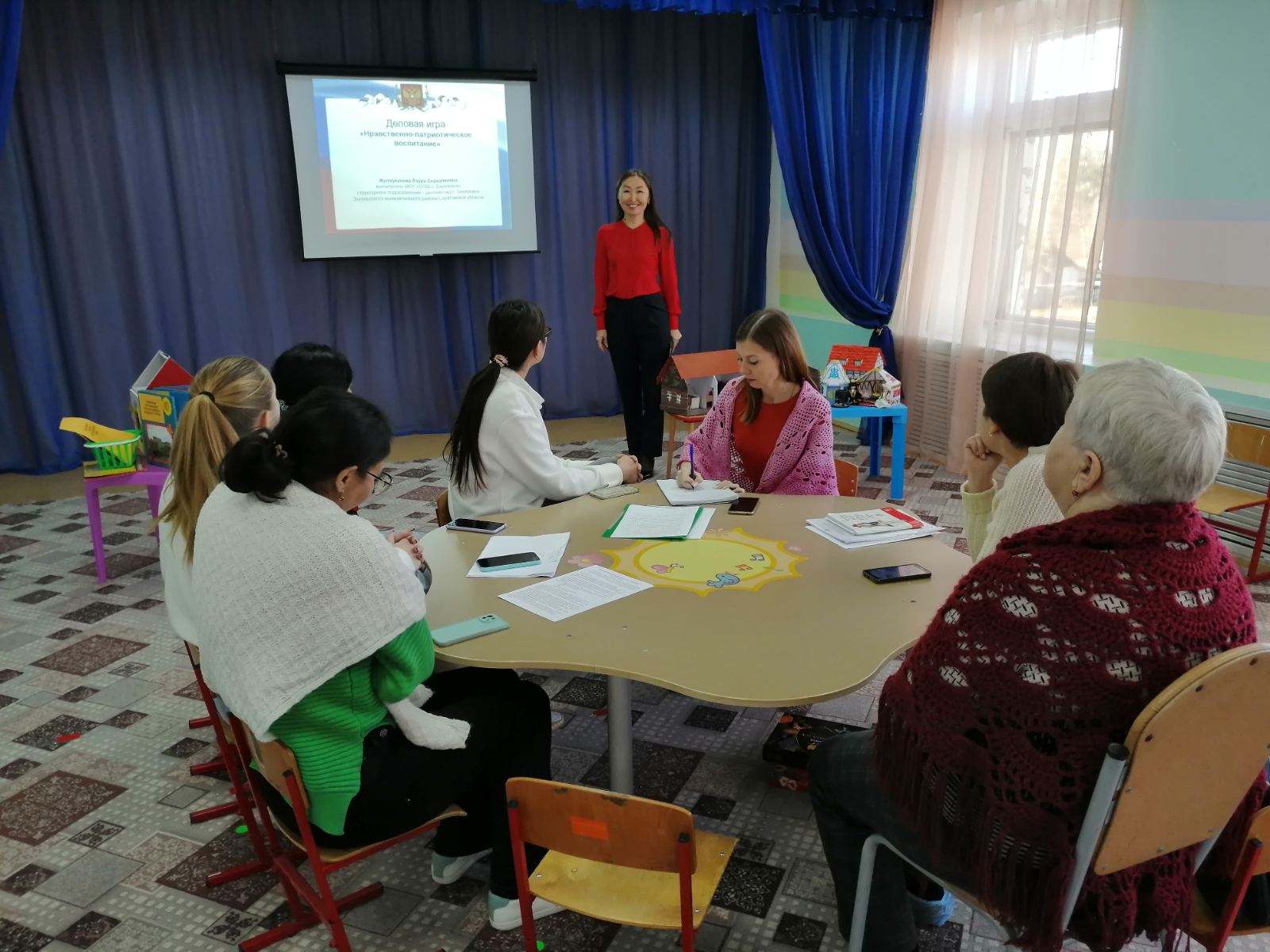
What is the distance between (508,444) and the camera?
8.94ft

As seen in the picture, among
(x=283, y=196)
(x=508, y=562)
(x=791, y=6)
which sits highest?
(x=791, y=6)

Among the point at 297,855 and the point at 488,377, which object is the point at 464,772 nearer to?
the point at 297,855

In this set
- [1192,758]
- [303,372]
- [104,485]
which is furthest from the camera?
[104,485]

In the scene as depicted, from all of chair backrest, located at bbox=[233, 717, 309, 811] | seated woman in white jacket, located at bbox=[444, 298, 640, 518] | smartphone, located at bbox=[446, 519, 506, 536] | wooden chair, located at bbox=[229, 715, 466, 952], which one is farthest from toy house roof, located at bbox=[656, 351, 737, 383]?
chair backrest, located at bbox=[233, 717, 309, 811]

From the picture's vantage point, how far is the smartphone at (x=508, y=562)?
217 cm

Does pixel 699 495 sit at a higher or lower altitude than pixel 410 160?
lower

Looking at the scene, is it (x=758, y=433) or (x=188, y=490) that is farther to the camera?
(x=758, y=433)

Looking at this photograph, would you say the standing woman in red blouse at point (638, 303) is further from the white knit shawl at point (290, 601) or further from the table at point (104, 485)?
the white knit shawl at point (290, 601)

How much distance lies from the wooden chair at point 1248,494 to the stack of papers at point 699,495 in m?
1.87

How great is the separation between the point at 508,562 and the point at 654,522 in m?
0.45

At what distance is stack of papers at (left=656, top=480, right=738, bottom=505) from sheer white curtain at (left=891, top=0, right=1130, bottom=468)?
104 inches

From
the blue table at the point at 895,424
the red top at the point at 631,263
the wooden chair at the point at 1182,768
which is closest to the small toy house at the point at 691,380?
the red top at the point at 631,263

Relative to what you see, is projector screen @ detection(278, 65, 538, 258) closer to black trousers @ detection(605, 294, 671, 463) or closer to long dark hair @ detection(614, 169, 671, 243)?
long dark hair @ detection(614, 169, 671, 243)

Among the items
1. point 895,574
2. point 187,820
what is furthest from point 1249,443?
point 187,820
